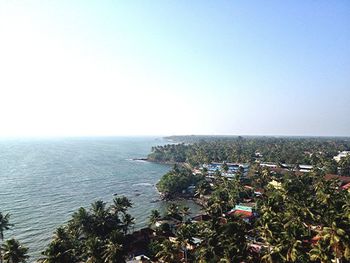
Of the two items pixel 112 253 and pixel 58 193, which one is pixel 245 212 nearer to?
pixel 112 253

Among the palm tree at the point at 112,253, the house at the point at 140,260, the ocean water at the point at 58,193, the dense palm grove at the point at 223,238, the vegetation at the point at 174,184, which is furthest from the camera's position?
the vegetation at the point at 174,184

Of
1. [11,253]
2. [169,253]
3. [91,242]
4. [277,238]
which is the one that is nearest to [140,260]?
[169,253]

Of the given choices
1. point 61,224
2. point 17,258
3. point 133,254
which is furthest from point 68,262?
point 61,224

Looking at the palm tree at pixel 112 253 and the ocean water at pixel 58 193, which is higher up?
the palm tree at pixel 112 253

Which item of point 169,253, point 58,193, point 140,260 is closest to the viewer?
point 169,253

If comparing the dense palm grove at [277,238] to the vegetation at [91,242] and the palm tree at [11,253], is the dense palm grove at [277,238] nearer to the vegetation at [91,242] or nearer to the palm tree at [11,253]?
the vegetation at [91,242]

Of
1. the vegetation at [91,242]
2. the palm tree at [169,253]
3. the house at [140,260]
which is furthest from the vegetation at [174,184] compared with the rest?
the palm tree at [169,253]

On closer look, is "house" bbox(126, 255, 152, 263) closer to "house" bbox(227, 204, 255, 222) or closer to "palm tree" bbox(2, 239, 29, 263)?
"palm tree" bbox(2, 239, 29, 263)

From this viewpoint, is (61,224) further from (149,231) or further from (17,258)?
(17,258)

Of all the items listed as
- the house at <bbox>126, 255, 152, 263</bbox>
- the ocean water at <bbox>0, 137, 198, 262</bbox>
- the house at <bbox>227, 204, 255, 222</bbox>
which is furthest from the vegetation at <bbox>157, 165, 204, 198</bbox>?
the house at <bbox>126, 255, 152, 263</bbox>

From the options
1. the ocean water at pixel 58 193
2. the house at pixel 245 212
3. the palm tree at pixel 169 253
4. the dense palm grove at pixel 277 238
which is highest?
the dense palm grove at pixel 277 238

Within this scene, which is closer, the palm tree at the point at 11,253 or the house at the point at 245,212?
the palm tree at the point at 11,253
